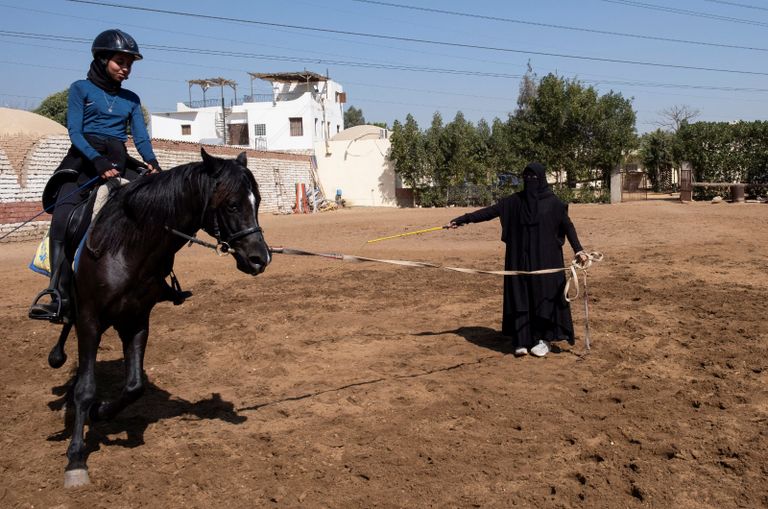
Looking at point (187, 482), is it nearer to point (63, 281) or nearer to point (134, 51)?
point (63, 281)

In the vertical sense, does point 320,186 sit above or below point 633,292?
above

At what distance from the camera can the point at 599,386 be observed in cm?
552

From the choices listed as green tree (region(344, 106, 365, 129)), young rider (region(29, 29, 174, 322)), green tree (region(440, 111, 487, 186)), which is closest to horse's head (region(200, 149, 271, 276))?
young rider (region(29, 29, 174, 322))

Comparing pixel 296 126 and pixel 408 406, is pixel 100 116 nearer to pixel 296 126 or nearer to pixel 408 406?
pixel 408 406

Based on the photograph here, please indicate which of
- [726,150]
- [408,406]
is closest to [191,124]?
[726,150]

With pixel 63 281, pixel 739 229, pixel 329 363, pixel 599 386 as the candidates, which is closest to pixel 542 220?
pixel 599 386

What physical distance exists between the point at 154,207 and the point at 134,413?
212 cm

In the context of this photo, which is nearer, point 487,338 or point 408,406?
point 408,406

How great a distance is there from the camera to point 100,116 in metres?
4.70

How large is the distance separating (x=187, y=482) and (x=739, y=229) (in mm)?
17759

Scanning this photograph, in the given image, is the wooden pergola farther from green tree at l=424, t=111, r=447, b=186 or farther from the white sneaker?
the white sneaker

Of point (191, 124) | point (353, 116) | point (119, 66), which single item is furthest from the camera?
point (353, 116)

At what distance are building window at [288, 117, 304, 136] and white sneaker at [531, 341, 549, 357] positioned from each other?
45.1 metres

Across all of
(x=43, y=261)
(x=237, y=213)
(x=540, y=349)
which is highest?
(x=237, y=213)
